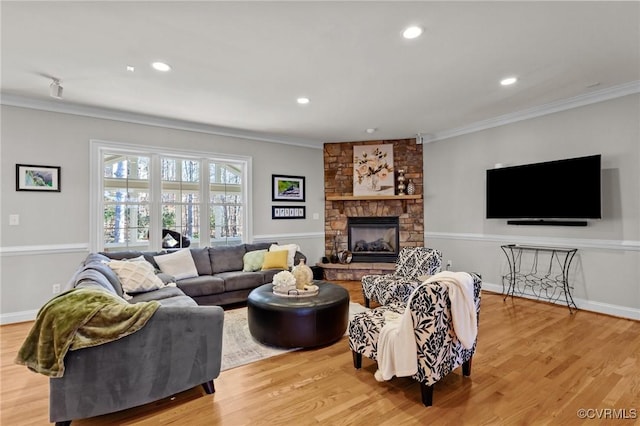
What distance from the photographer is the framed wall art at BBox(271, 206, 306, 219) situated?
5910 millimetres

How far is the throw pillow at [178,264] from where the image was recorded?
13.5 feet

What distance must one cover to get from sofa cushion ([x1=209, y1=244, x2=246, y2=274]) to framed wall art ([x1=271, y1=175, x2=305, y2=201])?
4.49 ft

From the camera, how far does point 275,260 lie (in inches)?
188

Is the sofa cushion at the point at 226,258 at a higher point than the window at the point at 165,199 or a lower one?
lower

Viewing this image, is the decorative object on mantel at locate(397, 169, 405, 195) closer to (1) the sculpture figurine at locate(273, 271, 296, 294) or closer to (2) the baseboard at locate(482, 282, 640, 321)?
(2) the baseboard at locate(482, 282, 640, 321)

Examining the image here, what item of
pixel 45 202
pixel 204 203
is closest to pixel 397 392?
pixel 204 203

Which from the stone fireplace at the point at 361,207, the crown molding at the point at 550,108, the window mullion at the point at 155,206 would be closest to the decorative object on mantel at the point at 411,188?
the stone fireplace at the point at 361,207

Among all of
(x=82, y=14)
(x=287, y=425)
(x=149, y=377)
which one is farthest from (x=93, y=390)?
(x=82, y=14)

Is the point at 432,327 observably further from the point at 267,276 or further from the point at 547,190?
the point at 547,190

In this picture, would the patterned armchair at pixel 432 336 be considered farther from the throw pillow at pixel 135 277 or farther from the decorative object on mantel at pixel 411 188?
the decorative object on mantel at pixel 411 188

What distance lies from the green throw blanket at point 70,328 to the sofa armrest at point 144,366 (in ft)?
0.22

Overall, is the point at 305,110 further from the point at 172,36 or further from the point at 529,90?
the point at 529,90

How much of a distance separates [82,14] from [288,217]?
423 cm

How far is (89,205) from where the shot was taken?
14.0ft
